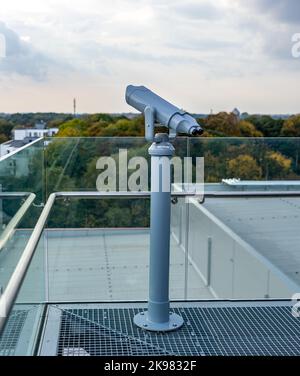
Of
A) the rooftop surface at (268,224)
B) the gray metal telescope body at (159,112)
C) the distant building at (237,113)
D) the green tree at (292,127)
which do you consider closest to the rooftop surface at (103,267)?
the rooftop surface at (268,224)

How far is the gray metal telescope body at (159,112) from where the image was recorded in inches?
89.9

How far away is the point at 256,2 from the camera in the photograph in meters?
2.74

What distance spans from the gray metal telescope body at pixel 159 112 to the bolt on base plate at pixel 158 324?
35.6 inches

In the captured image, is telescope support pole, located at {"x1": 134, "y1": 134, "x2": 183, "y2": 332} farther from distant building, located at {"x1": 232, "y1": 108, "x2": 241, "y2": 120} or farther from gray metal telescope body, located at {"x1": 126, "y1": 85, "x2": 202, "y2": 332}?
distant building, located at {"x1": 232, "y1": 108, "x2": 241, "y2": 120}

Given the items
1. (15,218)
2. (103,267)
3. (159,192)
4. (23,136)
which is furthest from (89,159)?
(15,218)

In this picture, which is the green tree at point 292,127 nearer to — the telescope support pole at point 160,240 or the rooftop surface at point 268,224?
the rooftop surface at point 268,224

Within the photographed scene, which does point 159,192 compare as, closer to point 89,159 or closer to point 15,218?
point 15,218

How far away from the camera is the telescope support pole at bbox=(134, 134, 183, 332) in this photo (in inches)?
94.5

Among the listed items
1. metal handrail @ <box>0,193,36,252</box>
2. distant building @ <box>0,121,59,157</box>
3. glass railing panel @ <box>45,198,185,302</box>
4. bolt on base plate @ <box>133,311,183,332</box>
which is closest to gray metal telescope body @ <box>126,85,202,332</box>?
bolt on base plate @ <box>133,311,183,332</box>

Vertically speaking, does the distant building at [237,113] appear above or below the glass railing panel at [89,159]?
above

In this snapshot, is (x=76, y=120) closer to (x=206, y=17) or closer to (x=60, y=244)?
(x=60, y=244)

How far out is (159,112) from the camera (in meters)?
2.38
